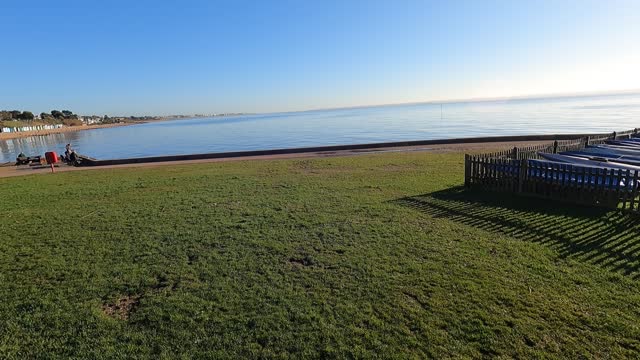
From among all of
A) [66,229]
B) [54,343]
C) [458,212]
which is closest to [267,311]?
[54,343]

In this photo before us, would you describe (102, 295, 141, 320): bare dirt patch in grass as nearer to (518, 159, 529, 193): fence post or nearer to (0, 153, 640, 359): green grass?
(0, 153, 640, 359): green grass

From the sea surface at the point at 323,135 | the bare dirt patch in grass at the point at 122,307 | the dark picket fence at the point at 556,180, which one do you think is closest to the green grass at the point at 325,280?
the bare dirt patch in grass at the point at 122,307

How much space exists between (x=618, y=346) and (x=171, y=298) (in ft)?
18.1

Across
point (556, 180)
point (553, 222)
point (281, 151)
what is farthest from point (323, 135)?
point (553, 222)

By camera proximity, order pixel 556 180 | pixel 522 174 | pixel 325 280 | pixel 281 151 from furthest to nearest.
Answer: pixel 281 151
pixel 522 174
pixel 556 180
pixel 325 280

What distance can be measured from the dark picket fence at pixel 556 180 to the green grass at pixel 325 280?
0.51m

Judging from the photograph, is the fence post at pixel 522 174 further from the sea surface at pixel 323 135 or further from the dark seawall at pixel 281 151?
the sea surface at pixel 323 135

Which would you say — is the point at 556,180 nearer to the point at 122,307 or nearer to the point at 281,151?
the point at 122,307

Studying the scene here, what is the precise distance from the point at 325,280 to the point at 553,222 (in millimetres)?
5608

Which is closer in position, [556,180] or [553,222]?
[553,222]

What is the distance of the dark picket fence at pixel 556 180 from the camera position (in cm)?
825

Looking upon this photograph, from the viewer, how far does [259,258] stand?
6.27 metres

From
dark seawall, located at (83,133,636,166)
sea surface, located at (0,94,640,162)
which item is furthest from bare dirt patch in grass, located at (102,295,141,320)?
sea surface, located at (0,94,640,162)

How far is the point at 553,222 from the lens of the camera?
7699 millimetres
